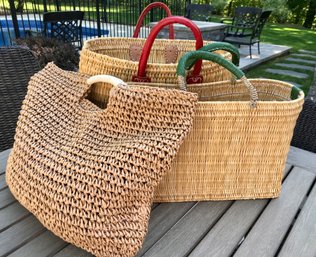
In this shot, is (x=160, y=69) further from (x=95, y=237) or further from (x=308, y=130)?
(x=308, y=130)

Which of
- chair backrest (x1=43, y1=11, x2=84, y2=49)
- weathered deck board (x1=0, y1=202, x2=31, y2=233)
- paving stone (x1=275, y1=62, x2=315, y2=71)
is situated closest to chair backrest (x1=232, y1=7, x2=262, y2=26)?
paving stone (x1=275, y1=62, x2=315, y2=71)

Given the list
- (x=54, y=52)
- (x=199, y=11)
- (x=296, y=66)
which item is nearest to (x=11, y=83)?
(x=54, y=52)

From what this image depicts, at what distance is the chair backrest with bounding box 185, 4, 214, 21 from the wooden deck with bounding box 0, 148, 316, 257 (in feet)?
18.7

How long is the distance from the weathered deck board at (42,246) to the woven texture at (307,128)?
3.46 feet

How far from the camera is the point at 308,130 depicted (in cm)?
131

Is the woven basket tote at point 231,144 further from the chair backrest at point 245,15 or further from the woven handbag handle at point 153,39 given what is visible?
the chair backrest at point 245,15

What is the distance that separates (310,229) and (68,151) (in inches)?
24.9

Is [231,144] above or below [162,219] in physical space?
above

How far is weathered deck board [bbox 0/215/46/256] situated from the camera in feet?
2.30

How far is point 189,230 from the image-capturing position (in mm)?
773

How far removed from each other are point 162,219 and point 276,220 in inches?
11.7

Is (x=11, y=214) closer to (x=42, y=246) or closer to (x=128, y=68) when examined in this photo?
(x=42, y=246)

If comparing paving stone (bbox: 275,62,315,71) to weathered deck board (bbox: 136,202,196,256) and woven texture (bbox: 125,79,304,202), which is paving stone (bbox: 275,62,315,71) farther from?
weathered deck board (bbox: 136,202,196,256)

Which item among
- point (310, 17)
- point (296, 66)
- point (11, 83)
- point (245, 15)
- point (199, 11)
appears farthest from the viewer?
point (310, 17)
